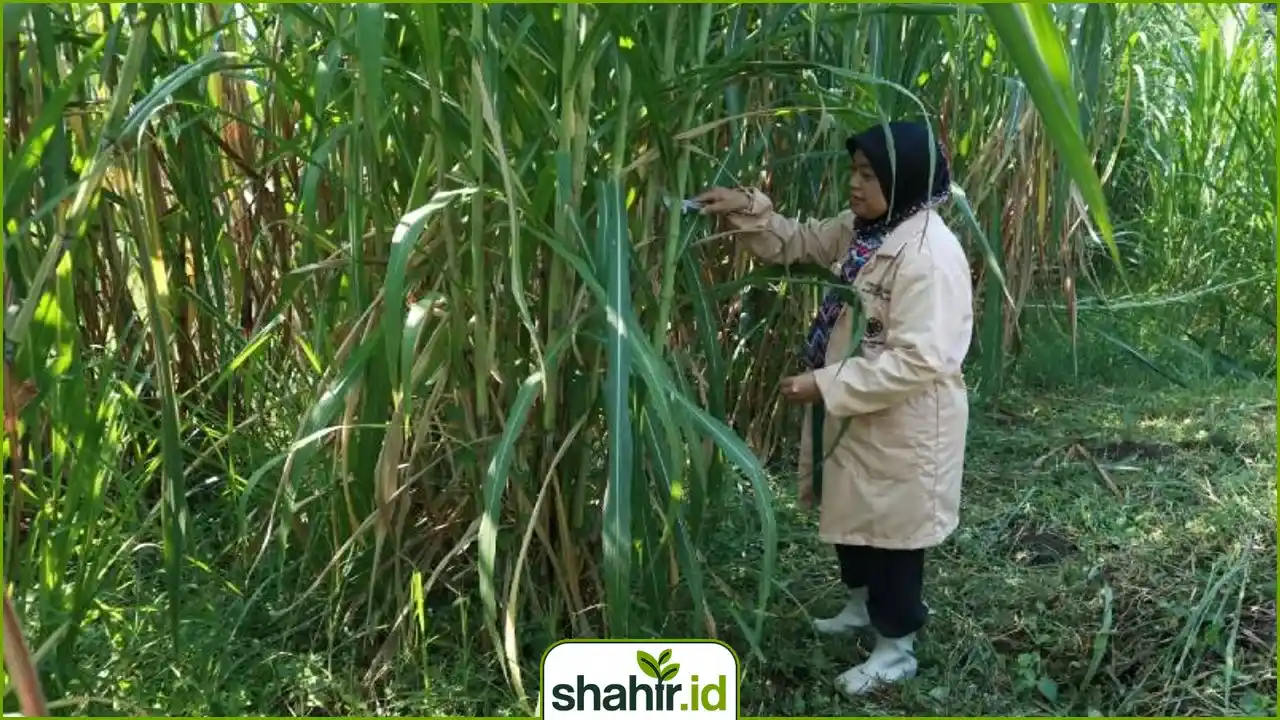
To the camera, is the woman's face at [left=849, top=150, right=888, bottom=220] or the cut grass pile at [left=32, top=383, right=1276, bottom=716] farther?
the woman's face at [left=849, top=150, right=888, bottom=220]

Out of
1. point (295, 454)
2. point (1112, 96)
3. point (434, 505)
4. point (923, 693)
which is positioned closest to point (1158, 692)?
point (923, 693)

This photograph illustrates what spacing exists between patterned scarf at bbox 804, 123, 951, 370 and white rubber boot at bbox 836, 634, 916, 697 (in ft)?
1.21

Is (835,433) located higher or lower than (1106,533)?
higher

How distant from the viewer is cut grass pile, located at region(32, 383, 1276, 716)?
4.14ft

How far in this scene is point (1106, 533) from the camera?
1.87 meters

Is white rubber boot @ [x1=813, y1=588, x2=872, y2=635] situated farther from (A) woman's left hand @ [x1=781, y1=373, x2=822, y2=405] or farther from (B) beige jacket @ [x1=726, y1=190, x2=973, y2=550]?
(A) woman's left hand @ [x1=781, y1=373, x2=822, y2=405]

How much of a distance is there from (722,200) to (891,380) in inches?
11.4

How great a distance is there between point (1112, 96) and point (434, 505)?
241 cm

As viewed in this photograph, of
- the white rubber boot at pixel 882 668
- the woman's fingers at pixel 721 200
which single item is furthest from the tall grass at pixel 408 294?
the white rubber boot at pixel 882 668

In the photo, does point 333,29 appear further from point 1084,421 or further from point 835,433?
point 1084,421

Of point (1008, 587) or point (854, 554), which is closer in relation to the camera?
point (854, 554)

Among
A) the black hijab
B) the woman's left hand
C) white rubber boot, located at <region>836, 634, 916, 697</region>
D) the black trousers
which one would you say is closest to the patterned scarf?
the black hijab

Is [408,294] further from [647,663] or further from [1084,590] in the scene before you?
[1084,590]

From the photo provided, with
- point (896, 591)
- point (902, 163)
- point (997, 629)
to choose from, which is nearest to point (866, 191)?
point (902, 163)
